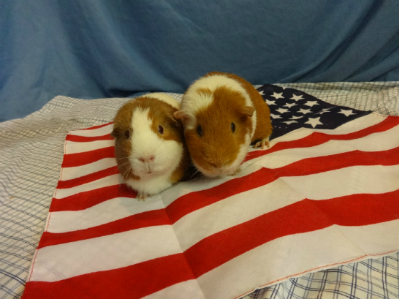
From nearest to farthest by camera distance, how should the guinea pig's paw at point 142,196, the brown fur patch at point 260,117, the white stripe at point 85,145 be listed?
the guinea pig's paw at point 142,196 < the brown fur patch at point 260,117 < the white stripe at point 85,145

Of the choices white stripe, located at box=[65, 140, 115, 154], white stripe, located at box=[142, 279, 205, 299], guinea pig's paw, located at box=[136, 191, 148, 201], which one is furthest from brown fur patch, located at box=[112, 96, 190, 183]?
white stripe, located at box=[65, 140, 115, 154]

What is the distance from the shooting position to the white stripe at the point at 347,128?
1719mm

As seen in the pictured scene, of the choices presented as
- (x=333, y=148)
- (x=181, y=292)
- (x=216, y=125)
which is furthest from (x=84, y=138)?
(x=333, y=148)

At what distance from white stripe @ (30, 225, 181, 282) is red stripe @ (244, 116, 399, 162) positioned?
2.34ft

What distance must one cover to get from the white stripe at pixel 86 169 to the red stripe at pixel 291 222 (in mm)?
877

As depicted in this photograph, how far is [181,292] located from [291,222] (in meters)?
0.51

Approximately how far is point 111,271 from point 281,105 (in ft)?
6.06

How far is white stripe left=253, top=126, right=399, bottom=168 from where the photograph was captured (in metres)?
1.47

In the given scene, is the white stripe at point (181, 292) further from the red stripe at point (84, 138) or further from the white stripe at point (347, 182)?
the red stripe at point (84, 138)

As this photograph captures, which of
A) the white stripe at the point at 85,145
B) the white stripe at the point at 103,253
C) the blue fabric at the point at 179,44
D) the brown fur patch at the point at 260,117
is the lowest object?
the white stripe at the point at 103,253

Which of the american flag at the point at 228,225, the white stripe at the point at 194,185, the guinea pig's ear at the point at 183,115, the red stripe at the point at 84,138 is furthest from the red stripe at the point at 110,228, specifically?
the red stripe at the point at 84,138

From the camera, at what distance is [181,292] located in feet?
3.01

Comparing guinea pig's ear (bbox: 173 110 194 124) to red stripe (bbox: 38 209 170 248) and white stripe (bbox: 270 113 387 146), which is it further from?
white stripe (bbox: 270 113 387 146)

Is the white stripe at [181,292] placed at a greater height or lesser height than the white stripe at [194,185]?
lesser
